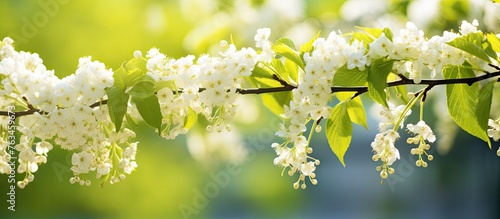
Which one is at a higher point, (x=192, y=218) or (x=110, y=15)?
(x=110, y=15)

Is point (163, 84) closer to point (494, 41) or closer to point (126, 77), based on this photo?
point (126, 77)

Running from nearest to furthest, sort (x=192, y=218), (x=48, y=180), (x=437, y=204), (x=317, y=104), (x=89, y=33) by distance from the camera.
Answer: (x=317, y=104) < (x=89, y=33) < (x=48, y=180) < (x=192, y=218) < (x=437, y=204)

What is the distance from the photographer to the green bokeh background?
9.99ft

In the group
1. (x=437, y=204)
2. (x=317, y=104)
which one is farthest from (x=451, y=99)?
(x=437, y=204)

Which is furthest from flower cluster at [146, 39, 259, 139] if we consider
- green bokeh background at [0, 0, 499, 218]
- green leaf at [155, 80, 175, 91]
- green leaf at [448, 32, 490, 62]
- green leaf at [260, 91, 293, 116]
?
green bokeh background at [0, 0, 499, 218]

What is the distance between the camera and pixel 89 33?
194 inches

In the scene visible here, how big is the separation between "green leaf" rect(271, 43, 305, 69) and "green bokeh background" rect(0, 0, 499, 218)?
1.01 meters

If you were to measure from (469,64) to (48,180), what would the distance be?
203 inches

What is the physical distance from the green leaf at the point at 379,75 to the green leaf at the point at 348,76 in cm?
1

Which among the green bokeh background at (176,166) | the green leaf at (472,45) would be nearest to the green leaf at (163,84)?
the green leaf at (472,45)

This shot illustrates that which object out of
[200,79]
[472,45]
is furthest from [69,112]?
[472,45]

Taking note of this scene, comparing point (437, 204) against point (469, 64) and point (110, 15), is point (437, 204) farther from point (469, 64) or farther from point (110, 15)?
point (469, 64)

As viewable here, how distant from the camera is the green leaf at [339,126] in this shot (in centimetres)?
92

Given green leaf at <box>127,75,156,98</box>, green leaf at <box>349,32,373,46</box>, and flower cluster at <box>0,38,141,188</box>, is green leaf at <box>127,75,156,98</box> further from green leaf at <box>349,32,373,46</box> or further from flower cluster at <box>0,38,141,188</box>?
green leaf at <box>349,32,373,46</box>
